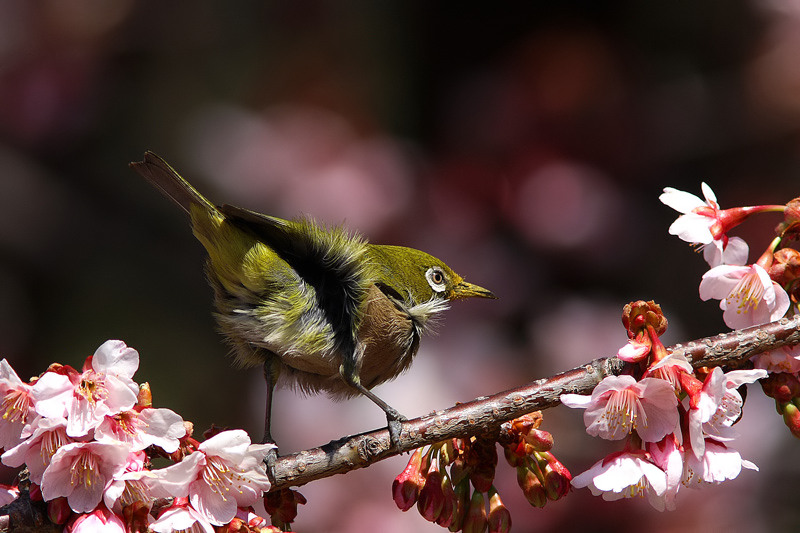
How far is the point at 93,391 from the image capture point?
73.7 inches

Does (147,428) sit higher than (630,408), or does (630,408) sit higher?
(630,408)

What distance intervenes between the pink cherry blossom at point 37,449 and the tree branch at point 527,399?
0.54 metres

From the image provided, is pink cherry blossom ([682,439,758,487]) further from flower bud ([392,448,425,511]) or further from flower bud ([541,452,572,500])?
flower bud ([392,448,425,511])

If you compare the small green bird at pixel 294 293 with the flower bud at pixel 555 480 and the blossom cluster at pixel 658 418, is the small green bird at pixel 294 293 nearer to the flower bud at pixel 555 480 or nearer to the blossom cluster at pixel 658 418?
the flower bud at pixel 555 480

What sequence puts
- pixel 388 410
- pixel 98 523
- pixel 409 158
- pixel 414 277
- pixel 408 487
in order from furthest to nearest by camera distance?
1. pixel 409 158
2. pixel 414 277
3. pixel 388 410
4. pixel 408 487
5. pixel 98 523

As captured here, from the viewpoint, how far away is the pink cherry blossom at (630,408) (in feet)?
6.54

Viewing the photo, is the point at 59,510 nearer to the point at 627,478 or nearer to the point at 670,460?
the point at 627,478

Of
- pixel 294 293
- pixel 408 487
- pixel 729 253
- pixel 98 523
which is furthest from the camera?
pixel 294 293

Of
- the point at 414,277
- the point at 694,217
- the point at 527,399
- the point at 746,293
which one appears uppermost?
the point at 694,217

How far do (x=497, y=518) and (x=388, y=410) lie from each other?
478mm

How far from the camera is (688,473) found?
2100mm

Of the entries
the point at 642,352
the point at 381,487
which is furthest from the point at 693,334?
the point at 642,352

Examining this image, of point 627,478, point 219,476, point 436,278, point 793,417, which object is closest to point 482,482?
point 627,478

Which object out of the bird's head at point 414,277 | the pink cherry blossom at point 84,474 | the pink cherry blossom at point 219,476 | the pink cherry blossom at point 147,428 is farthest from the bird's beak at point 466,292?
the pink cherry blossom at point 84,474
